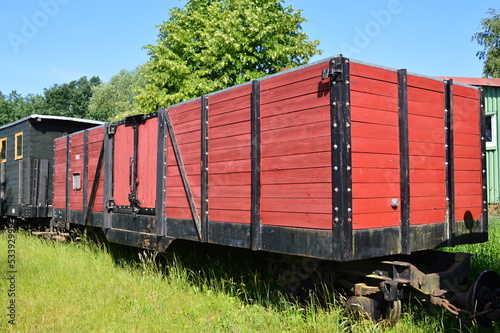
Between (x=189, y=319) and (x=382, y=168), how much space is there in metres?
2.75

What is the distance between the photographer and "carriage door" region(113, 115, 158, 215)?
686 centimetres

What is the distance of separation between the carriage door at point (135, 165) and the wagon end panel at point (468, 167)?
4045 millimetres

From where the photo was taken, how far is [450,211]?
4879 millimetres

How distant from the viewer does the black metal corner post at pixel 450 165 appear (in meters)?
4.87

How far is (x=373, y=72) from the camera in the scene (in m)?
4.25

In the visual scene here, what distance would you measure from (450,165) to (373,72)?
4.75 feet

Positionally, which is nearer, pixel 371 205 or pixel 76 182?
pixel 371 205

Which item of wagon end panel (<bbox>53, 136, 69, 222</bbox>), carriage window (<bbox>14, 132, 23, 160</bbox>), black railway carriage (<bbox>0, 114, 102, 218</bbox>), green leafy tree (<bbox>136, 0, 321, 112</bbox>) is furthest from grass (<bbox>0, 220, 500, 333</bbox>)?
green leafy tree (<bbox>136, 0, 321, 112</bbox>)

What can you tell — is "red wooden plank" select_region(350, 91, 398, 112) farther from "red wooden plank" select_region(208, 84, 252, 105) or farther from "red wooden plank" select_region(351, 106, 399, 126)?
"red wooden plank" select_region(208, 84, 252, 105)

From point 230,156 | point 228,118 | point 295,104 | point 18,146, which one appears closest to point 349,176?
point 295,104

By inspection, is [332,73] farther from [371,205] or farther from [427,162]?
[427,162]

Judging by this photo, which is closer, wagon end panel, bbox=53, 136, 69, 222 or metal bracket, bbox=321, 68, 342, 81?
metal bracket, bbox=321, 68, 342, 81

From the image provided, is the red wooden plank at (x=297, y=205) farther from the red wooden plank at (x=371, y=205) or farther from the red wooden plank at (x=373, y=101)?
the red wooden plank at (x=373, y=101)

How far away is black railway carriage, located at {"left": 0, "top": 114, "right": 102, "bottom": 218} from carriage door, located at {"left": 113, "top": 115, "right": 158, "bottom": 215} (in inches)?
179
